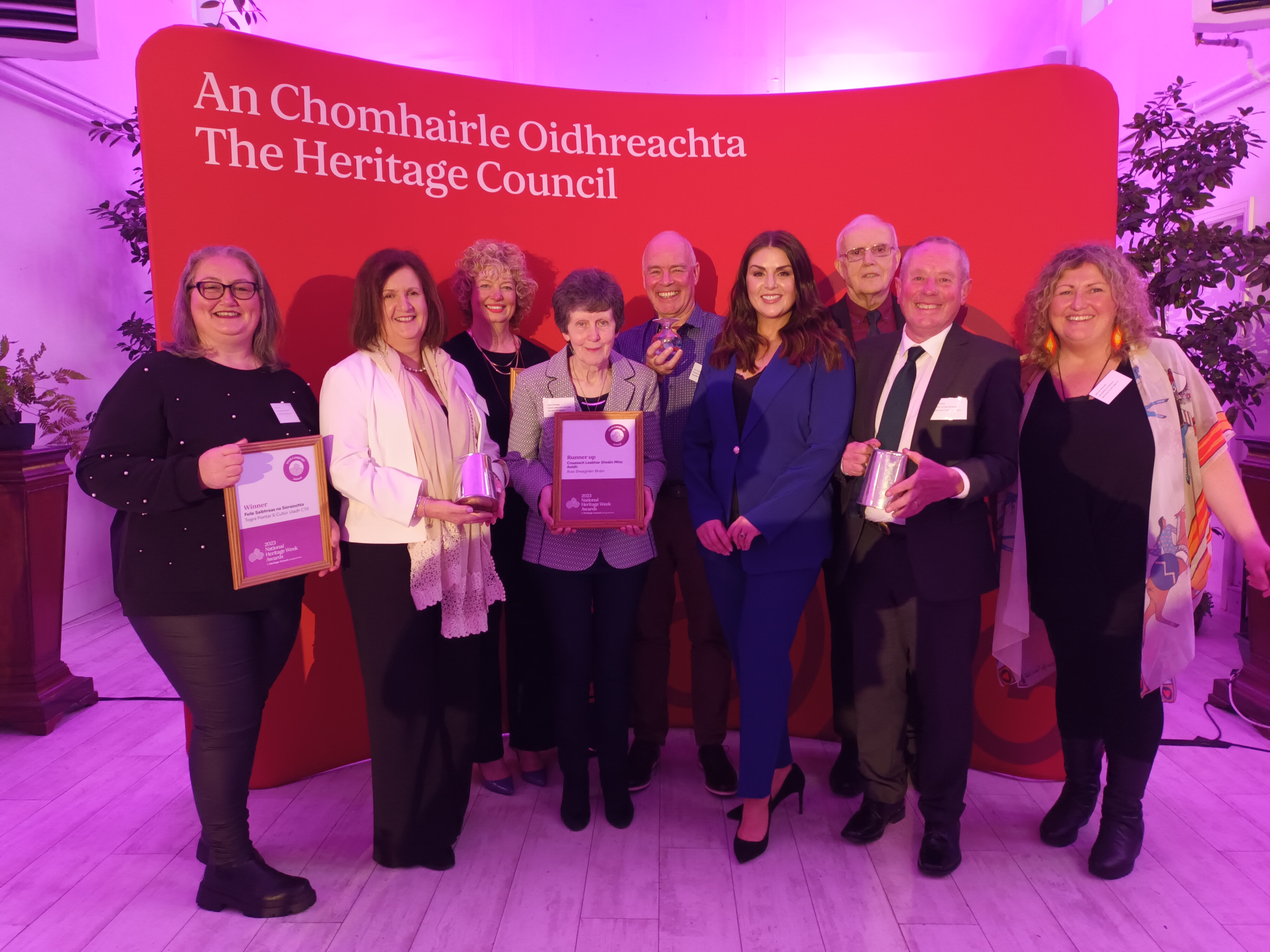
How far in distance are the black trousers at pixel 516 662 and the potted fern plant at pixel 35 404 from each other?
2572 millimetres

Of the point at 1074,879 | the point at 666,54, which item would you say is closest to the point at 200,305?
the point at 1074,879

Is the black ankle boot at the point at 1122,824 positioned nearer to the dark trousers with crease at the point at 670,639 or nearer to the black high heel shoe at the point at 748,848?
the black high heel shoe at the point at 748,848

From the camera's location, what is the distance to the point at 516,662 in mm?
3010

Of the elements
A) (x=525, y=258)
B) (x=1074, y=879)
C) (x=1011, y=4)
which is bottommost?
(x=1074, y=879)

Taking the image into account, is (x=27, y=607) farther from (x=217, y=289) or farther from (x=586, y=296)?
(x=586, y=296)

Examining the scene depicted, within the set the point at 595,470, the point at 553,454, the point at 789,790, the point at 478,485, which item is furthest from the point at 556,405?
the point at 789,790

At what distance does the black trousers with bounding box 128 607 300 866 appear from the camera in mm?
2084

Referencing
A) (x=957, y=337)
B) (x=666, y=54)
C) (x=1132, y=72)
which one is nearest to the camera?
(x=957, y=337)

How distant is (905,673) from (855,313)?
133cm

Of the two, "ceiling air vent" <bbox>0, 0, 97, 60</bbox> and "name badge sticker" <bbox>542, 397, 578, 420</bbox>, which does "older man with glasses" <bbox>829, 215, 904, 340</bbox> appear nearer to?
"name badge sticker" <bbox>542, 397, 578, 420</bbox>

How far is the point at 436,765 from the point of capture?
2.46m

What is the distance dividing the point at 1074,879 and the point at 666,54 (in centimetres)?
652

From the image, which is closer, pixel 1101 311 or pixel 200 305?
pixel 200 305

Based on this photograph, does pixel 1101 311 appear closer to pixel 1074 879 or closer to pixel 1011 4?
pixel 1074 879
